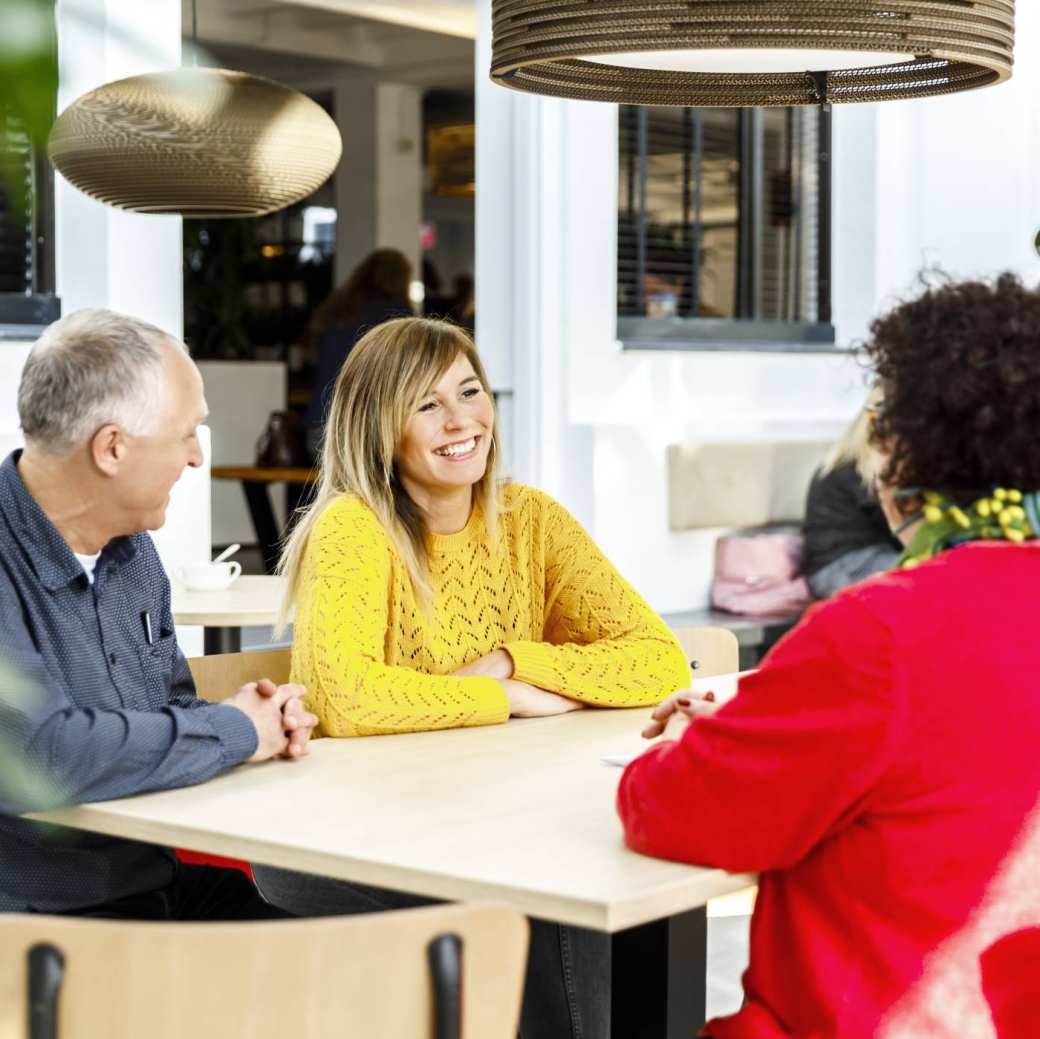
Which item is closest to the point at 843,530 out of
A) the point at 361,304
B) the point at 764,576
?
the point at 764,576

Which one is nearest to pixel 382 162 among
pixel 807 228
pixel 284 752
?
pixel 807 228

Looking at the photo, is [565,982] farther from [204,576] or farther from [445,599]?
[204,576]

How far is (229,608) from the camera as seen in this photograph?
365 cm

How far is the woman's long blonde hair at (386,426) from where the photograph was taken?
2.47m

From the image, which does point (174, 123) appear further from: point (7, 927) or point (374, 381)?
point (7, 927)

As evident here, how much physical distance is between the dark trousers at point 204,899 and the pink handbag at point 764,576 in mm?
4247

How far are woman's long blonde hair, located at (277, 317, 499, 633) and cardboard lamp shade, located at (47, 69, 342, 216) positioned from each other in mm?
1309

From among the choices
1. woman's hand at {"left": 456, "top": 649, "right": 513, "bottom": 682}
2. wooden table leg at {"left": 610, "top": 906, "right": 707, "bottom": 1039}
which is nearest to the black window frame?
woman's hand at {"left": 456, "top": 649, "right": 513, "bottom": 682}

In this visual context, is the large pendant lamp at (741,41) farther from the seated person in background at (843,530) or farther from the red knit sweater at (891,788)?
the seated person in background at (843,530)

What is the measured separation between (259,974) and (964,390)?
0.76 meters

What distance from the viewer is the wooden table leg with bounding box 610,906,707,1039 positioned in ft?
5.65

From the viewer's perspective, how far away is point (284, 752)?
6.49ft

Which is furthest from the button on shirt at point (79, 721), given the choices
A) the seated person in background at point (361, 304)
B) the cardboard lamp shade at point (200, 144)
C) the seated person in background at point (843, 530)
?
the seated person in background at point (361, 304)

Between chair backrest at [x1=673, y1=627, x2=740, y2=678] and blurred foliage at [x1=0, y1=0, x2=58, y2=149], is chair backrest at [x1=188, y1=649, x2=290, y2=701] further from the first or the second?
blurred foliage at [x1=0, y1=0, x2=58, y2=149]
